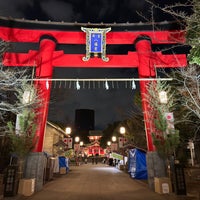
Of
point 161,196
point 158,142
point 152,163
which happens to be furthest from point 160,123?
point 161,196

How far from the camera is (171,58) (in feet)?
40.6

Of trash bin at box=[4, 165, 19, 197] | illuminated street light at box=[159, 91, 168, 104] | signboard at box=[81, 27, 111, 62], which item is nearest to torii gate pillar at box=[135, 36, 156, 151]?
illuminated street light at box=[159, 91, 168, 104]

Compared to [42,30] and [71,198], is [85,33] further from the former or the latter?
[71,198]

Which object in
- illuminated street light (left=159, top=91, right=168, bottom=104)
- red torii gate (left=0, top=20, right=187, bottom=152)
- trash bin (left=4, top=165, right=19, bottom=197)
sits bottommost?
trash bin (left=4, top=165, right=19, bottom=197)

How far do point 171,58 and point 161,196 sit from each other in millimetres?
7772

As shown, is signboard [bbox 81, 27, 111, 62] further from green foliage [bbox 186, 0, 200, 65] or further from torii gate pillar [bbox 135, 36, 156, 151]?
green foliage [bbox 186, 0, 200, 65]

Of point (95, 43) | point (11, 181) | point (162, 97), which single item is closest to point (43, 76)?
point (95, 43)

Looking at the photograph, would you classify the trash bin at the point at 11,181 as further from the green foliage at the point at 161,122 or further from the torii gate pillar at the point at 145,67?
the green foliage at the point at 161,122

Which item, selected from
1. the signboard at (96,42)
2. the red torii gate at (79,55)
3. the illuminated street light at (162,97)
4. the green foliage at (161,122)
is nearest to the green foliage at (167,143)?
the green foliage at (161,122)

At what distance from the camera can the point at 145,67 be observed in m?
11.9

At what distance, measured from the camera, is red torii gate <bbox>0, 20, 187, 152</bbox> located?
38.9ft

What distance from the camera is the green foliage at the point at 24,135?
9531mm

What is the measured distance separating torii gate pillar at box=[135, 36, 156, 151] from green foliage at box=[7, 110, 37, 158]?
595cm

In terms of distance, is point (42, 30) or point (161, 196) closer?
point (161, 196)
